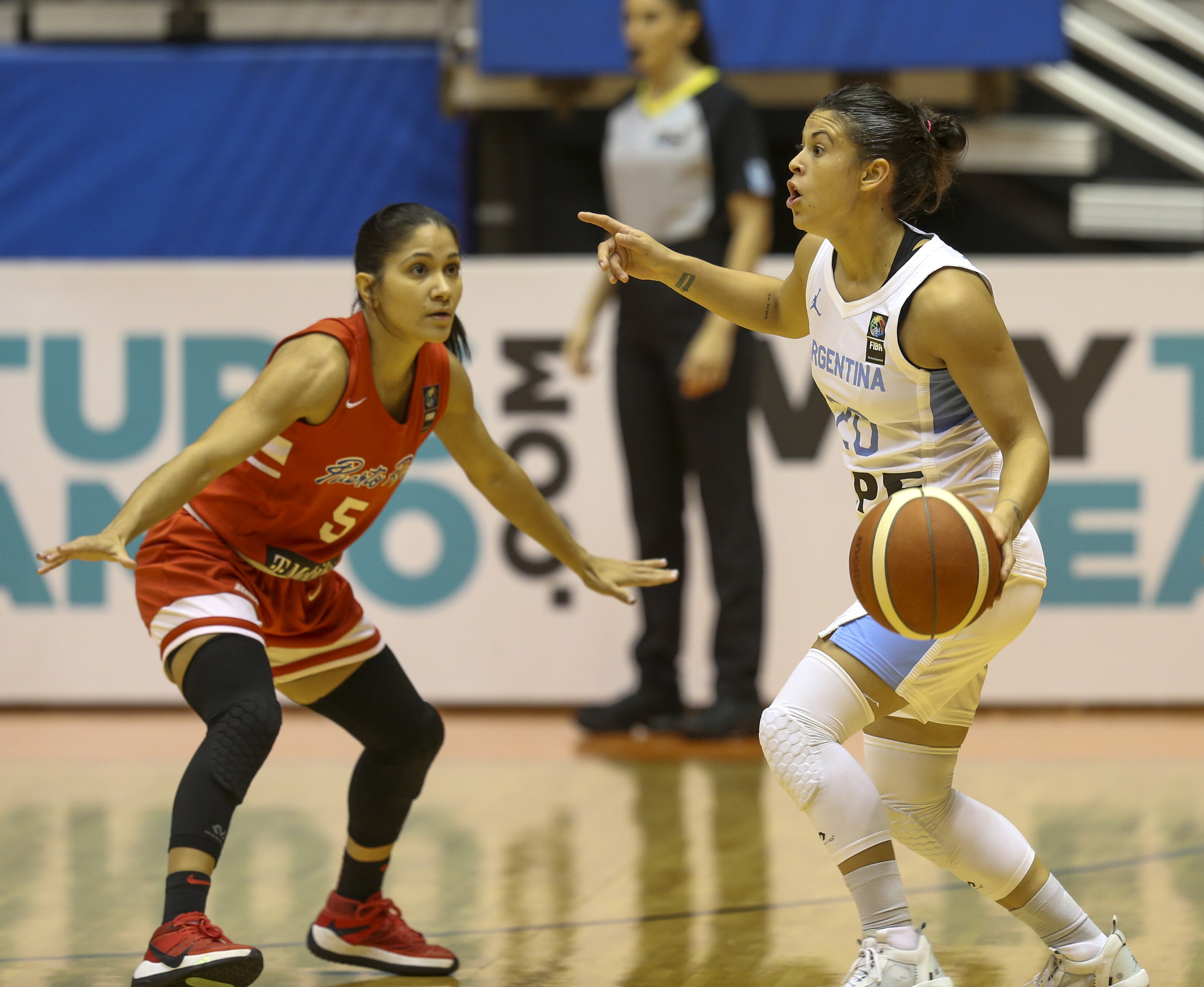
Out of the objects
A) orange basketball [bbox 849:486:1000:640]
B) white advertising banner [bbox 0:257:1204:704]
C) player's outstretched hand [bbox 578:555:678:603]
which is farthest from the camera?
white advertising banner [bbox 0:257:1204:704]

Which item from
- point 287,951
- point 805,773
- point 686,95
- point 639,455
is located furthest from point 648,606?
point 805,773

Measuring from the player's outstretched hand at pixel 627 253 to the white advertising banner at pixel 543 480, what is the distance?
109 inches

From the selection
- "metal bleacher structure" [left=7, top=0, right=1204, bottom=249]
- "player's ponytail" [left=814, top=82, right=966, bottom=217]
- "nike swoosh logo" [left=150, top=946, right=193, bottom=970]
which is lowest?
"nike swoosh logo" [left=150, top=946, right=193, bottom=970]

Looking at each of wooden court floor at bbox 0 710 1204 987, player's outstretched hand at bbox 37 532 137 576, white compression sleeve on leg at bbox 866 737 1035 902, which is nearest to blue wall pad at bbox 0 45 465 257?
wooden court floor at bbox 0 710 1204 987

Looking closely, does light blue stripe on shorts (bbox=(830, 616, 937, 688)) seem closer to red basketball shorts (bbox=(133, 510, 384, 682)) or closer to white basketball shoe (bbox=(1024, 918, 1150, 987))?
white basketball shoe (bbox=(1024, 918, 1150, 987))

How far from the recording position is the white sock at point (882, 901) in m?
2.99

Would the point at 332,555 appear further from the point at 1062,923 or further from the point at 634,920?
the point at 1062,923

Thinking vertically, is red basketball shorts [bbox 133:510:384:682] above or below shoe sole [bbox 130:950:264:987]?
above

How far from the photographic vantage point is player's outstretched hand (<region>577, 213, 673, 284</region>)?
11.0ft

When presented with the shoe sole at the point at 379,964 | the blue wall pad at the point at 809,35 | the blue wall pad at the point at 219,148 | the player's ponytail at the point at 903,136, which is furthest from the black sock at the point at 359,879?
the blue wall pad at the point at 219,148

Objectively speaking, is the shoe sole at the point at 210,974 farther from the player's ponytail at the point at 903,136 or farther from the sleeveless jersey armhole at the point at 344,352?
the player's ponytail at the point at 903,136

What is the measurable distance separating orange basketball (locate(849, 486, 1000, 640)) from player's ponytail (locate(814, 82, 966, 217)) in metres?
0.65

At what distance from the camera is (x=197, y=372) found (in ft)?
20.3

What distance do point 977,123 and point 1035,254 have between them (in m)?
0.96
